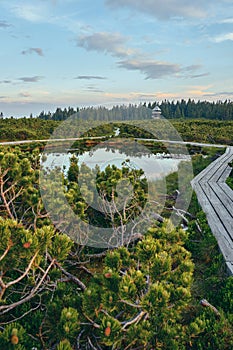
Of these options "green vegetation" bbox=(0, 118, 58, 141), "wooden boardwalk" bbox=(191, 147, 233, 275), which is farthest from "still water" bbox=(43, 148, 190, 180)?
"green vegetation" bbox=(0, 118, 58, 141)

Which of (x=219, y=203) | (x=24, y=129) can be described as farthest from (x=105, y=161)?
(x=24, y=129)

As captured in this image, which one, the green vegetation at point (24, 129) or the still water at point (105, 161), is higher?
the still water at point (105, 161)

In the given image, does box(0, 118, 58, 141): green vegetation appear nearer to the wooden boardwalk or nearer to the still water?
the still water

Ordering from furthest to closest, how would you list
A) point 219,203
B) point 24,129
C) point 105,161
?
point 24,129, point 105,161, point 219,203

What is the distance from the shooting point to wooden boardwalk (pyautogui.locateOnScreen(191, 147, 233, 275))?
4.49 m

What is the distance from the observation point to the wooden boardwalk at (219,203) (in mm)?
4485

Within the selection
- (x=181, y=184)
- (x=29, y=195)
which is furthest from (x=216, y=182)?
(x=29, y=195)

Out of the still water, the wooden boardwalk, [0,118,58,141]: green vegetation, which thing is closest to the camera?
the wooden boardwalk

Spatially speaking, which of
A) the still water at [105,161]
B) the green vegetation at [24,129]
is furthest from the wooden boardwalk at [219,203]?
the green vegetation at [24,129]

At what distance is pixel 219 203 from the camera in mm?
6715

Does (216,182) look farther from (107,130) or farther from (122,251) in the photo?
(107,130)

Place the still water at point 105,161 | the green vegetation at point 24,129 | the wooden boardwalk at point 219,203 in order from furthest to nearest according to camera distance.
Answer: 1. the green vegetation at point 24,129
2. the still water at point 105,161
3. the wooden boardwalk at point 219,203

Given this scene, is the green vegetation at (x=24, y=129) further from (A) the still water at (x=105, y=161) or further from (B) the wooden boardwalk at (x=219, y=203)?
(B) the wooden boardwalk at (x=219, y=203)

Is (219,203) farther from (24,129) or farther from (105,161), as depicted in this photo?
(24,129)
